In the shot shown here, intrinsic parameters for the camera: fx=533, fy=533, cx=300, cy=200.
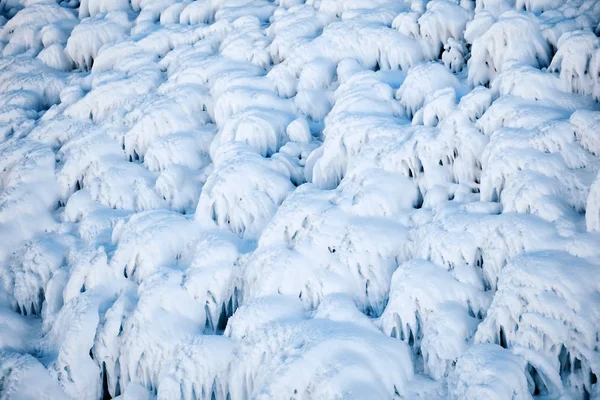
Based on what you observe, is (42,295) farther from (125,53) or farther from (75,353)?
(125,53)

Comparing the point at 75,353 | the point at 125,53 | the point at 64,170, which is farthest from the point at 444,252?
the point at 125,53

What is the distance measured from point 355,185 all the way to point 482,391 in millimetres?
3479

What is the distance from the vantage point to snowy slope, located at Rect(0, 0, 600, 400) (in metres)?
5.66

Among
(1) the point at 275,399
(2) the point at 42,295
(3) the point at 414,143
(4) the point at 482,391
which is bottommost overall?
(2) the point at 42,295

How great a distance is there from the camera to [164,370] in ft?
21.8

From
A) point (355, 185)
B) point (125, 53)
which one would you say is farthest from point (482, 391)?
point (125, 53)

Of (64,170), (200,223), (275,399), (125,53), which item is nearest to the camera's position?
(275,399)

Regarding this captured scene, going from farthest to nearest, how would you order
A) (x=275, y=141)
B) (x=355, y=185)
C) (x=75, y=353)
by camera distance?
(x=275, y=141), (x=355, y=185), (x=75, y=353)

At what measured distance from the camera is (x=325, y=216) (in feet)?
24.1

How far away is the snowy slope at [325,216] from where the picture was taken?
5.66 metres

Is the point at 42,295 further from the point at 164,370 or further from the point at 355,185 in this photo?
the point at 355,185

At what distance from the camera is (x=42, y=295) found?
27.9ft

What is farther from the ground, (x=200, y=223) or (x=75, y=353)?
(x=200, y=223)

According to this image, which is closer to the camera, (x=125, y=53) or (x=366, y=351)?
(x=366, y=351)
